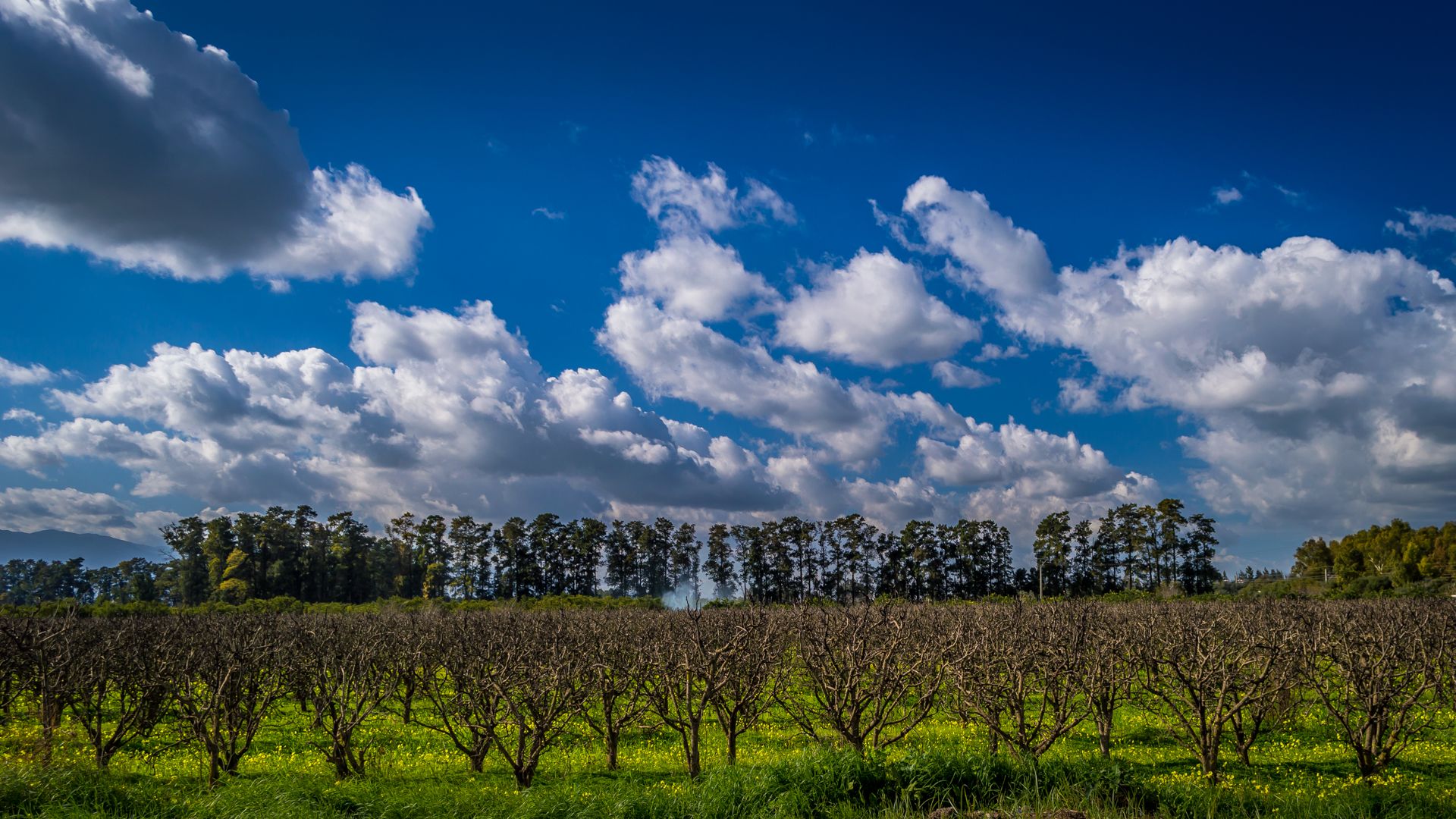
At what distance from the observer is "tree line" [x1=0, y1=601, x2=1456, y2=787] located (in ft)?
49.2

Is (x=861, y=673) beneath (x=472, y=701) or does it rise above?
above

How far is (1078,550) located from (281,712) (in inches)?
3029

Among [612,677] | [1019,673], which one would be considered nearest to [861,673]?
[1019,673]

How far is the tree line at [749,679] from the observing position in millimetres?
14984

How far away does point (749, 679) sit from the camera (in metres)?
17.0

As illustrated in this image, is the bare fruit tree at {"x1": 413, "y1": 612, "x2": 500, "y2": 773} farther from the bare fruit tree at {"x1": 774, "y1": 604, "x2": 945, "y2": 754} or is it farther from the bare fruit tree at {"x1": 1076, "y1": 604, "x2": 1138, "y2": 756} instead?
the bare fruit tree at {"x1": 1076, "y1": 604, "x2": 1138, "y2": 756}

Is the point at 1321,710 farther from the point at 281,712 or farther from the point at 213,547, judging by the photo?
the point at 213,547

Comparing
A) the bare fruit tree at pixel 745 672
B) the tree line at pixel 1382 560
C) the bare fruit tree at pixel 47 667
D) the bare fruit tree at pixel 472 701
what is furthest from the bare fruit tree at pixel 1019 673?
the tree line at pixel 1382 560

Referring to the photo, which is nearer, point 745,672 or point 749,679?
point 749,679

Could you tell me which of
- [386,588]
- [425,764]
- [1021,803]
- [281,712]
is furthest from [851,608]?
[386,588]

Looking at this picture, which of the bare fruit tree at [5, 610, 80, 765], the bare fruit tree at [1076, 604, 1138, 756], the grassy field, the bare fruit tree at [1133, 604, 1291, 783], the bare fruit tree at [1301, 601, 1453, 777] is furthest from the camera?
the bare fruit tree at [5, 610, 80, 765]

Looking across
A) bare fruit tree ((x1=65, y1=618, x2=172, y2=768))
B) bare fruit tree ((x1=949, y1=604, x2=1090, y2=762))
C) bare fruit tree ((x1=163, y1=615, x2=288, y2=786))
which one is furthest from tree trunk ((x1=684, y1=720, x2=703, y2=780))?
bare fruit tree ((x1=65, y1=618, x2=172, y2=768))

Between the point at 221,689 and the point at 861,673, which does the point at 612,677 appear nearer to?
the point at 861,673

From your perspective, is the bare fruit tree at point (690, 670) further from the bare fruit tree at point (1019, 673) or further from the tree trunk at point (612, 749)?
the bare fruit tree at point (1019, 673)
